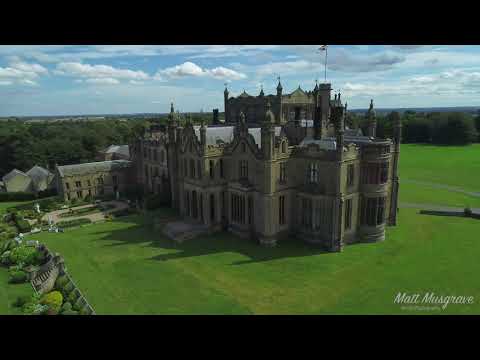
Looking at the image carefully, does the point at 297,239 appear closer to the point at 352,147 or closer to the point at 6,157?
the point at 352,147

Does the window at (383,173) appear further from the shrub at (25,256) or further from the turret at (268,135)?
the shrub at (25,256)

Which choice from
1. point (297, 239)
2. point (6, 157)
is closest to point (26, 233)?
point (297, 239)

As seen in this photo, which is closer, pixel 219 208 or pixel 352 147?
pixel 352 147

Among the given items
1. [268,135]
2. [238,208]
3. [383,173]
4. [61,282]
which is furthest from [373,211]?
[61,282]

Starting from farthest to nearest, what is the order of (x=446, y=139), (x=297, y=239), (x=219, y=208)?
(x=446, y=139), (x=219, y=208), (x=297, y=239)

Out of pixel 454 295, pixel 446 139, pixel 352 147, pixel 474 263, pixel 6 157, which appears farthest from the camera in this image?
pixel 446 139

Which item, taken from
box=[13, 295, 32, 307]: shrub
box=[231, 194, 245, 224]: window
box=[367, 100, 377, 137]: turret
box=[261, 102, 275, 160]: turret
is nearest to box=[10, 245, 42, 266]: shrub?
box=[13, 295, 32, 307]: shrub

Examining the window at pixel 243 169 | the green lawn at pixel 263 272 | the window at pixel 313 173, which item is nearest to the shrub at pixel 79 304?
the green lawn at pixel 263 272
